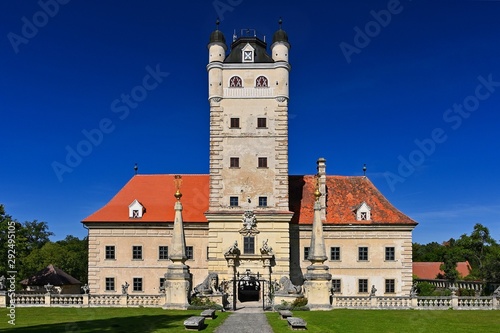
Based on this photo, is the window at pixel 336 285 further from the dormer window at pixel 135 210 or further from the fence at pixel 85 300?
the dormer window at pixel 135 210

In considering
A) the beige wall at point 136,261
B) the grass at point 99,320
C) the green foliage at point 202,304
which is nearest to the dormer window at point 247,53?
the beige wall at point 136,261

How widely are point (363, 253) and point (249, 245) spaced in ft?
29.4

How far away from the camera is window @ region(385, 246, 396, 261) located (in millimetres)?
37844

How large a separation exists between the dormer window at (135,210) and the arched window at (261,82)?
42.4 ft

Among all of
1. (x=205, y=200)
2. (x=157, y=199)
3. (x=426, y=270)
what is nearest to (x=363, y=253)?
(x=205, y=200)

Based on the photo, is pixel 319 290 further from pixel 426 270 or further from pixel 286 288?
pixel 426 270

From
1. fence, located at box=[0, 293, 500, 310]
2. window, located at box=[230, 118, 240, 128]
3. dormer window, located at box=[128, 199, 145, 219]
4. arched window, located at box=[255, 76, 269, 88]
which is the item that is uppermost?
arched window, located at box=[255, 76, 269, 88]

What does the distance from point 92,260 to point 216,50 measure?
60.7 ft

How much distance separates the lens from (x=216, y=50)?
3759cm

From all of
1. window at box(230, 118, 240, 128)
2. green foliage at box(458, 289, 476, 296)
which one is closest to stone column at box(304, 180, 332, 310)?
window at box(230, 118, 240, 128)

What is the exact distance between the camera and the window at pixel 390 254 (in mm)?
37844

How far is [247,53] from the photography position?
1483 inches

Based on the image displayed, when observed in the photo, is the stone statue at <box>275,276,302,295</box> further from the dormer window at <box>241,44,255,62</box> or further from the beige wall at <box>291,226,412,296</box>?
the dormer window at <box>241,44,255,62</box>

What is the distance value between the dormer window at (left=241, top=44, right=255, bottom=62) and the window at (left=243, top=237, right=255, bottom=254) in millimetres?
13341
